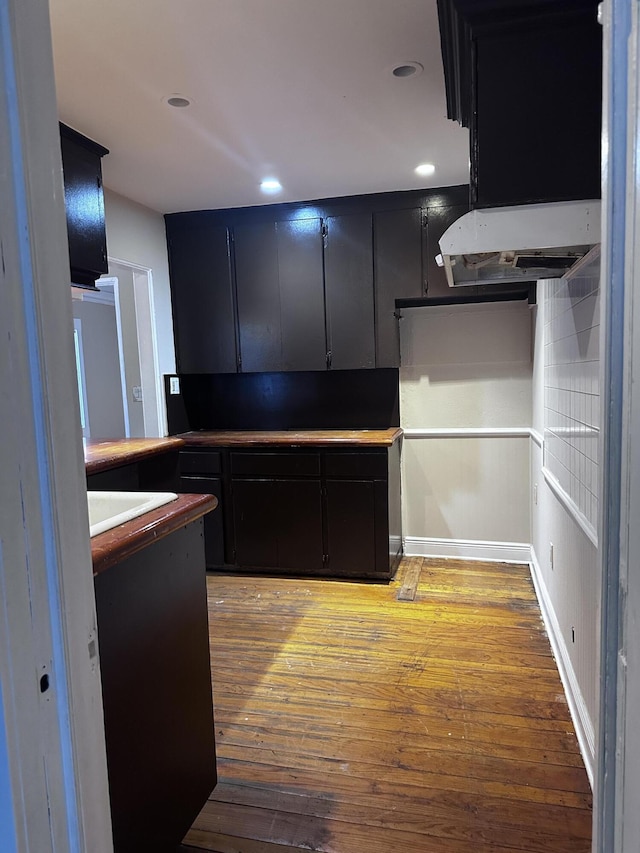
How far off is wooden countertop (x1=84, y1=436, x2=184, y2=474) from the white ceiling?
4.55ft

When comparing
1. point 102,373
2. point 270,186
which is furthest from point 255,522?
point 102,373

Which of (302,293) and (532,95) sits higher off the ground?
(532,95)

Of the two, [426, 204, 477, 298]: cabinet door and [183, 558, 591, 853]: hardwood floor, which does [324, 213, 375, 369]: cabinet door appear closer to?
[426, 204, 477, 298]: cabinet door

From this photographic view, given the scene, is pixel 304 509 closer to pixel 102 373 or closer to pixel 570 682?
pixel 570 682

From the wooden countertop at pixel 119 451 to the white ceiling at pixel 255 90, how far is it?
139 cm

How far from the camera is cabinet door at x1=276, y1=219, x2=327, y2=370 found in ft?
11.6

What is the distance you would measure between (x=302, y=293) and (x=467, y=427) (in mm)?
1432

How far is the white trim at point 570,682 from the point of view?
1745 mm

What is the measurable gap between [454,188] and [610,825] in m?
3.29

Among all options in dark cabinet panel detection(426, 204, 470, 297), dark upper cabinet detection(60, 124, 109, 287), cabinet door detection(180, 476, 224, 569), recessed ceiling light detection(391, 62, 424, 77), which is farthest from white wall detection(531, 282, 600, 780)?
dark upper cabinet detection(60, 124, 109, 287)

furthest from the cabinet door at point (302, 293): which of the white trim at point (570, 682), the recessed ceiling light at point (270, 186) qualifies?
the white trim at point (570, 682)

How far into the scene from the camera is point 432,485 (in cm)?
378

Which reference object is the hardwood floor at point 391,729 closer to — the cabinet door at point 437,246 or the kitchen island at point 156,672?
the kitchen island at point 156,672

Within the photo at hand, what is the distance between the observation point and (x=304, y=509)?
3441 millimetres
